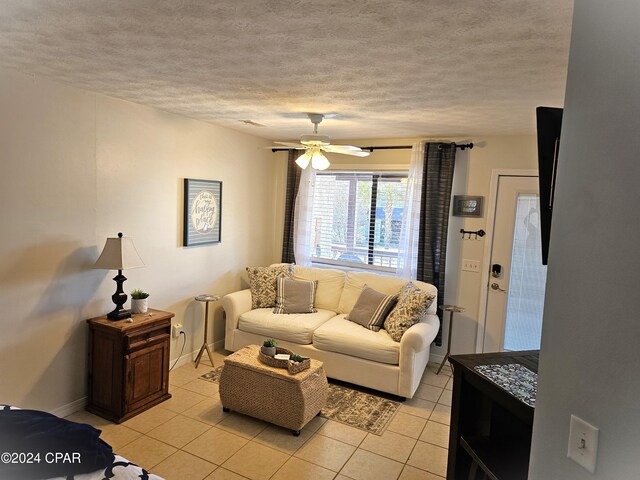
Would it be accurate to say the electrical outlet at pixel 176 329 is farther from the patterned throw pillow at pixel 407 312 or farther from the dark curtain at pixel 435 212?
the dark curtain at pixel 435 212

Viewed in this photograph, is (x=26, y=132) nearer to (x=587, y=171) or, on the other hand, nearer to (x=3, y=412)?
(x=3, y=412)

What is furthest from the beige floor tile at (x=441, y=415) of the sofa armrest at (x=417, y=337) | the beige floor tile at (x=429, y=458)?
the sofa armrest at (x=417, y=337)

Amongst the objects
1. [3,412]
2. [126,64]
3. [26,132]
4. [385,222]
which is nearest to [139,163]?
[26,132]

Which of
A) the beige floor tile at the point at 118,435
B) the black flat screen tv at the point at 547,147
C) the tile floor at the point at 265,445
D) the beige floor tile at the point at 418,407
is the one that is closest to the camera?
the black flat screen tv at the point at 547,147

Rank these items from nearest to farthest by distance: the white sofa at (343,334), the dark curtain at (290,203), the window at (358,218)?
the white sofa at (343,334)
the window at (358,218)
the dark curtain at (290,203)

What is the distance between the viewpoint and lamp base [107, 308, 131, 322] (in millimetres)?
3348

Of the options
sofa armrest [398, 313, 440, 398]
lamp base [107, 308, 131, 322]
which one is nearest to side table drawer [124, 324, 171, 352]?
lamp base [107, 308, 131, 322]

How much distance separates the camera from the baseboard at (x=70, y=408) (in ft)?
10.6

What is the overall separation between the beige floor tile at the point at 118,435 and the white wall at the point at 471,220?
3.04 metres

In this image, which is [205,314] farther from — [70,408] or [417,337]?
[417,337]

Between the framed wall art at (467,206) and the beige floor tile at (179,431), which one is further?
the framed wall art at (467,206)

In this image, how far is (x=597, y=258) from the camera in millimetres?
1035

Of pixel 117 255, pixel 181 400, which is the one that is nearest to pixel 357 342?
pixel 181 400

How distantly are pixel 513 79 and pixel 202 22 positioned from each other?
1648mm
